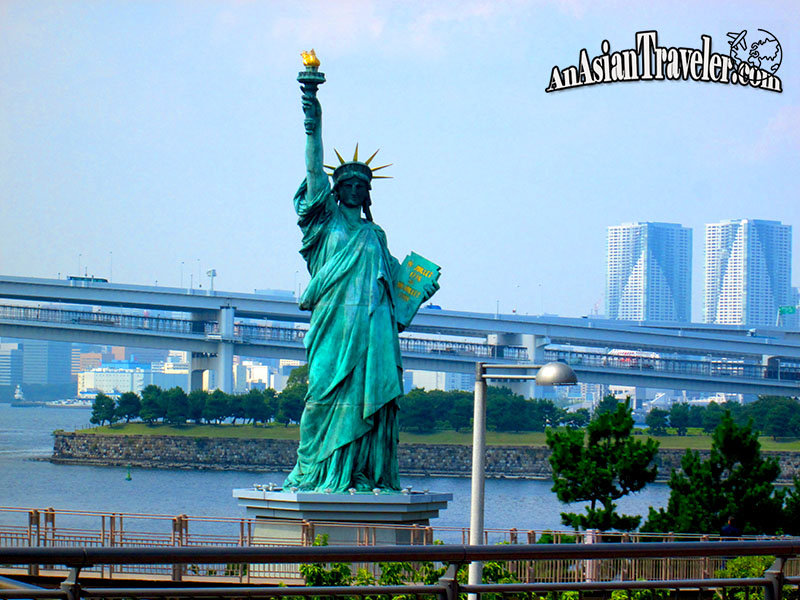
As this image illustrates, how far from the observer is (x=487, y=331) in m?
64.0

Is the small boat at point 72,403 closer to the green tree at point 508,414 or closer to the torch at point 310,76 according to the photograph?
the green tree at point 508,414

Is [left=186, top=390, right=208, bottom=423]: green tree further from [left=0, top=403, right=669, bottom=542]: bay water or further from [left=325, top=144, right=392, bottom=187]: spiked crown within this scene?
[left=325, top=144, right=392, bottom=187]: spiked crown

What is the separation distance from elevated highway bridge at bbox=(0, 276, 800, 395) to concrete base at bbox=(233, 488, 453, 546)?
43422 mm

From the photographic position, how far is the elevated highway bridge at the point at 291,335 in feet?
192

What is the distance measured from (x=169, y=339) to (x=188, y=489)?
15.1 metres

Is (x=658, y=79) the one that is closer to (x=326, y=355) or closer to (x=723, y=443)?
(x=723, y=443)

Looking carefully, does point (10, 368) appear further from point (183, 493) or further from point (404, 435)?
point (183, 493)

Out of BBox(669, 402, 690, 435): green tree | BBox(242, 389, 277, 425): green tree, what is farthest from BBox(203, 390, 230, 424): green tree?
BBox(669, 402, 690, 435): green tree

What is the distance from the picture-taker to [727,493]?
1827 cm

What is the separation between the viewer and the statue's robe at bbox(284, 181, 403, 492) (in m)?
15.3

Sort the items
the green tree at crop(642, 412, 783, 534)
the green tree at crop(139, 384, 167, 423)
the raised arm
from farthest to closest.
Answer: the green tree at crop(139, 384, 167, 423) → the green tree at crop(642, 412, 783, 534) → the raised arm

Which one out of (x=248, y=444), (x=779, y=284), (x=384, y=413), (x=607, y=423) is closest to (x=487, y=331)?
(x=248, y=444)

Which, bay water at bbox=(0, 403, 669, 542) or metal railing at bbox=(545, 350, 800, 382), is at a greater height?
metal railing at bbox=(545, 350, 800, 382)

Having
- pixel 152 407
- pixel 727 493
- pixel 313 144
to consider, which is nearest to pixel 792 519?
pixel 727 493
